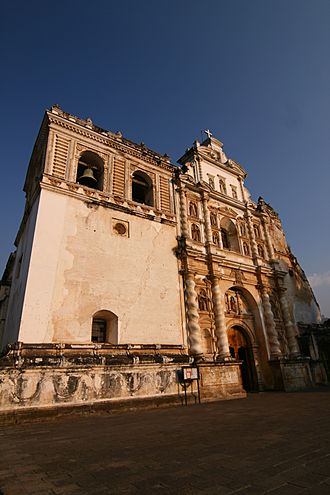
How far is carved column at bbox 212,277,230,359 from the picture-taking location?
14.3 m

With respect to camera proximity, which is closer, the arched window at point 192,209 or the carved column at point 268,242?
the arched window at point 192,209

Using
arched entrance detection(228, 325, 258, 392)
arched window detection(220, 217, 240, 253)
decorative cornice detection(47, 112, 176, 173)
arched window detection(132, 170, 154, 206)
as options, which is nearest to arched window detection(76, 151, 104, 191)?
decorative cornice detection(47, 112, 176, 173)

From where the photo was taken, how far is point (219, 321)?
14.9 meters

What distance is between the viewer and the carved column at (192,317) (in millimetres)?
13383

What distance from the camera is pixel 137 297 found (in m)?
12.7

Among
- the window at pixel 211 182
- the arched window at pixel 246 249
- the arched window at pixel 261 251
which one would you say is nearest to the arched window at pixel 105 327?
the arched window at pixel 246 249

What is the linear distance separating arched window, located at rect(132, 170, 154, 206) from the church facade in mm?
87

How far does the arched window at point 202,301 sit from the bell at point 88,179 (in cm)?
819

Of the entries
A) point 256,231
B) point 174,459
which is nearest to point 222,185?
point 256,231

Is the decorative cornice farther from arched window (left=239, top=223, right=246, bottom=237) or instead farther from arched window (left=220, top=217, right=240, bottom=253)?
→ arched window (left=239, top=223, right=246, bottom=237)

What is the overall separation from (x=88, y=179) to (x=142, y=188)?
3.68m

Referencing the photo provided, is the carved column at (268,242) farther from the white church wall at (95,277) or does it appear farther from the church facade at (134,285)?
the white church wall at (95,277)

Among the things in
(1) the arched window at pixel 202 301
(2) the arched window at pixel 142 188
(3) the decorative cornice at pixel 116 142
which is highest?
(3) the decorative cornice at pixel 116 142

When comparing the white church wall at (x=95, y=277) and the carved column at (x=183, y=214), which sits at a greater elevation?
the carved column at (x=183, y=214)
